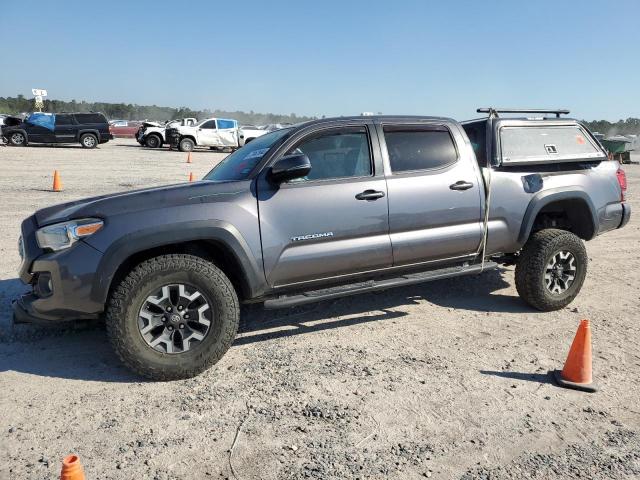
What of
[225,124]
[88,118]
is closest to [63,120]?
[88,118]

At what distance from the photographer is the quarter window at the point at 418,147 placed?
4.55 meters

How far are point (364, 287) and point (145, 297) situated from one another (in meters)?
1.73

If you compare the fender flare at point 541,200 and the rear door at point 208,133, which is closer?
the fender flare at point 541,200

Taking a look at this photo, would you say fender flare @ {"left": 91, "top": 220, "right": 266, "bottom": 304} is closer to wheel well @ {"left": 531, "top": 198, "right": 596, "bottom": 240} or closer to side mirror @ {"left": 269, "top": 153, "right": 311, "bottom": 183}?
side mirror @ {"left": 269, "top": 153, "right": 311, "bottom": 183}

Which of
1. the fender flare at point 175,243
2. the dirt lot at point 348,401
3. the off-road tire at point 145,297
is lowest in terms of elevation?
the dirt lot at point 348,401

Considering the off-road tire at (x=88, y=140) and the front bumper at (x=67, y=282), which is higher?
the off-road tire at (x=88, y=140)

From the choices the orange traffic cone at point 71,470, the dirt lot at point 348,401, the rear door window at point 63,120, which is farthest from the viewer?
the rear door window at point 63,120

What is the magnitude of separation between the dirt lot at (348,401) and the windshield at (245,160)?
1.40 metres

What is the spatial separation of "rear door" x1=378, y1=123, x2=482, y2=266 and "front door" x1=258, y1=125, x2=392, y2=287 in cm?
15

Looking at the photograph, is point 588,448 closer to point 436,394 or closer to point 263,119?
point 436,394

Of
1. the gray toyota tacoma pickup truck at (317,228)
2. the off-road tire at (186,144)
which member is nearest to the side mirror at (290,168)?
the gray toyota tacoma pickup truck at (317,228)

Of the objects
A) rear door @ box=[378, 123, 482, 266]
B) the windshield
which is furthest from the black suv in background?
rear door @ box=[378, 123, 482, 266]

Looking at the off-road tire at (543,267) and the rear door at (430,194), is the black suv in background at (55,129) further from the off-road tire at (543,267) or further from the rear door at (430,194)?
the off-road tire at (543,267)

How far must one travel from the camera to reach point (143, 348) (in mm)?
3600
